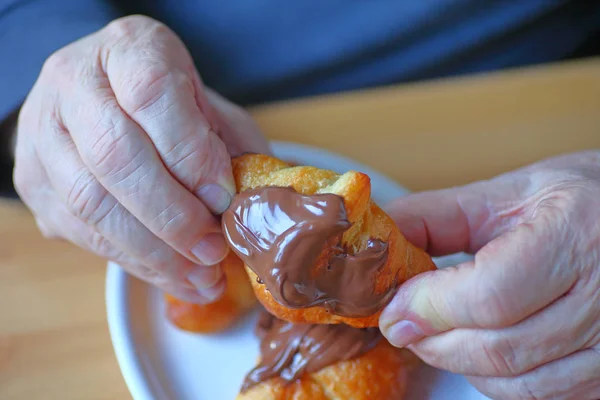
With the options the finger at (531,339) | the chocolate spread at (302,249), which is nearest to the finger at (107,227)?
the chocolate spread at (302,249)

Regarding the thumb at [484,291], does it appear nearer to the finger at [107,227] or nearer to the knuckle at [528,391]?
the knuckle at [528,391]

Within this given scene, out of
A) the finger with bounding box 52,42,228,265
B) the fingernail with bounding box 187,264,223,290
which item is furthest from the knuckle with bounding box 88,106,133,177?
the fingernail with bounding box 187,264,223,290

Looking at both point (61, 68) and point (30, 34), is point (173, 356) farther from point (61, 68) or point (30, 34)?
point (30, 34)

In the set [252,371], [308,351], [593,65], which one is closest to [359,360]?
[308,351]

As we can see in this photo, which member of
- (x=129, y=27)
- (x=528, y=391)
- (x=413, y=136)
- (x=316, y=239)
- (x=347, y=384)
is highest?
(x=129, y=27)

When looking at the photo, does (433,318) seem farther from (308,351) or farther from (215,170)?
(215,170)

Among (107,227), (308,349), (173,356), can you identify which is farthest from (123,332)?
(308,349)
